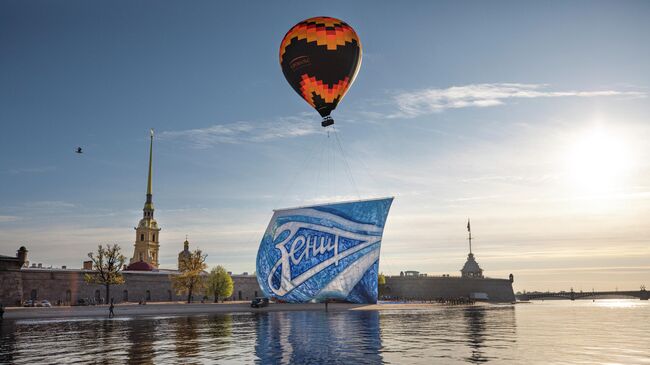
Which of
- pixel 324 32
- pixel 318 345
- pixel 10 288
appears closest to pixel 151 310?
pixel 10 288

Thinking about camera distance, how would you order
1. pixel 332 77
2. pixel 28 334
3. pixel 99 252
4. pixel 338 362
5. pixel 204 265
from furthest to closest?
pixel 204 265, pixel 99 252, pixel 332 77, pixel 28 334, pixel 338 362

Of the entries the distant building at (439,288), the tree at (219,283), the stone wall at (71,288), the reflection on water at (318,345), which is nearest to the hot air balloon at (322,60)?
the reflection on water at (318,345)

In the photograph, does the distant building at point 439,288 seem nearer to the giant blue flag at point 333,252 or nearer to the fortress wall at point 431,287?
the fortress wall at point 431,287

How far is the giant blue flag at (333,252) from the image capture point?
2734 inches

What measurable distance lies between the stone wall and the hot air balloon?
49779mm

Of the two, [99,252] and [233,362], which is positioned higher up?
[99,252]

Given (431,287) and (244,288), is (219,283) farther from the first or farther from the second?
(431,287)

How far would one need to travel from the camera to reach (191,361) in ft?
70.9

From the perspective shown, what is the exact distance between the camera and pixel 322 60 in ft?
157

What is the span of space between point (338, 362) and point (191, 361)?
5820 millimetres

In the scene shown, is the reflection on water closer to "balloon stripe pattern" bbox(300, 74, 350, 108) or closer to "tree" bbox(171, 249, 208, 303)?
"balloon stripe pattern" bbox(300, 74, 350, 108)

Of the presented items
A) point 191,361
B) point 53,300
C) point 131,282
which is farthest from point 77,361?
point 131,282

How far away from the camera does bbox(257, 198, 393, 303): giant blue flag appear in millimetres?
69438

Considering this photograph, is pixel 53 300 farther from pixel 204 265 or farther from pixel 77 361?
pixel 77 361
